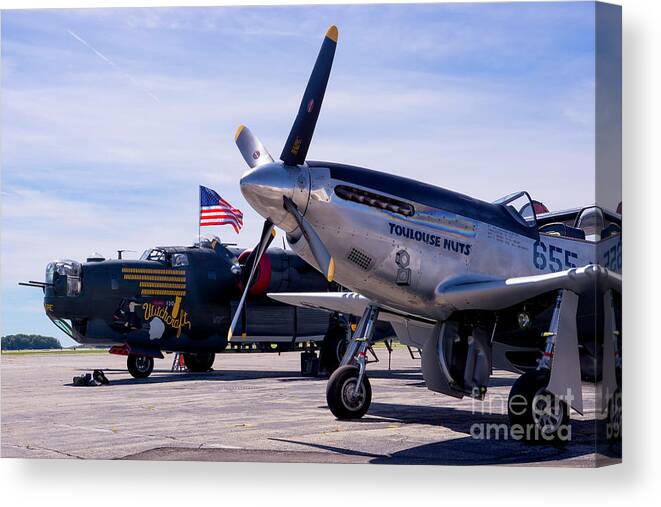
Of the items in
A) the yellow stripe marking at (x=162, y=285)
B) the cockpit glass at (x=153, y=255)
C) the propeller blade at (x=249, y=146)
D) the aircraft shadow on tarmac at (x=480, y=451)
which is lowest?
the aircraft shadow on tarmac at (x=480, y=451)

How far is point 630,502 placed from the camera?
7.45 m

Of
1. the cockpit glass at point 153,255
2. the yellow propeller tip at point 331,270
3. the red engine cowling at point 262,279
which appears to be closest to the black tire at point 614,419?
the yellow propeller tip at point 331,270

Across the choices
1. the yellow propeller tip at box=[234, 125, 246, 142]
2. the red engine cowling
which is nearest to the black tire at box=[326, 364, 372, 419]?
the yellow propeller tip at box=[234, 125, 246, 142]

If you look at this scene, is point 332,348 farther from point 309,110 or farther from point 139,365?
point 309,110

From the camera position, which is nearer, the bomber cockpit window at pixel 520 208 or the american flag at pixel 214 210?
the bomber cockpit window at pixel 520 208

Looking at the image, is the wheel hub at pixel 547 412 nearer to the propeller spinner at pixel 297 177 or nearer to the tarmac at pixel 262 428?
the tarmac at pixel 262 428

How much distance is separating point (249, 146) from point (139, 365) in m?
10.0

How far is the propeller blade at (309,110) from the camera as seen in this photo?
874cm

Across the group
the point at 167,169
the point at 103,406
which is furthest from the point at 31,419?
the point at 167,169

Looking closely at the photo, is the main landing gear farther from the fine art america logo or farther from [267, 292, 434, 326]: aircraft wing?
the fine art america logo

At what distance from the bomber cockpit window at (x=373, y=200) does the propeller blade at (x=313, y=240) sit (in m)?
0.51

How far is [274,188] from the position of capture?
344 inches

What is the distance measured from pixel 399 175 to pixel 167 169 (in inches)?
111

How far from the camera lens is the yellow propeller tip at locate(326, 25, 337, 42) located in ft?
28.5
